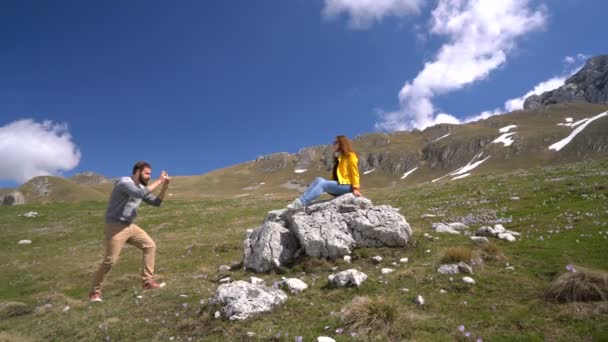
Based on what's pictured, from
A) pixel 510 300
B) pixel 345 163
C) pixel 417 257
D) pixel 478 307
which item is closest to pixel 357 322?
pixel 478 307

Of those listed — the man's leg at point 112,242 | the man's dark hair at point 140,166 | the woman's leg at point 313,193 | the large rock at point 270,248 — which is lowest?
the large rock at point 270,248

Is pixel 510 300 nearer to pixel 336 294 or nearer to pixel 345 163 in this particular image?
pixel 336 294

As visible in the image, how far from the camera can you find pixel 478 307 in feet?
24.0

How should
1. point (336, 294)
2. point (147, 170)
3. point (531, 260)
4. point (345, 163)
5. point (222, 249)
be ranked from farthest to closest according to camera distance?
point (222, 249) → point (345, 163) → point (147, 170) → point (531, 260) → point (336, 294)

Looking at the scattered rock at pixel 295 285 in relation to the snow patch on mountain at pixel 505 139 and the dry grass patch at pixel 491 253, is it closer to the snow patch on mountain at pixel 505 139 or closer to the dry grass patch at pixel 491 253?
the dry grass patch at pixel 491 253

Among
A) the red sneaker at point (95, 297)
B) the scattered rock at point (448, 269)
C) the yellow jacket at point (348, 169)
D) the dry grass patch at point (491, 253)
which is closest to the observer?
the scattered rock at point (448, 269)

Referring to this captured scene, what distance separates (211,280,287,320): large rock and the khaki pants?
4.22 metres

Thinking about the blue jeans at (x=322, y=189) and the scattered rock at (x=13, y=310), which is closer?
the scattered rock at (x=13, y=310)

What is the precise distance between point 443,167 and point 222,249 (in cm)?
17381

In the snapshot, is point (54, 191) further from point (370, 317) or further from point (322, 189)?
point (370, 317)

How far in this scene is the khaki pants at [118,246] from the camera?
10578 mm

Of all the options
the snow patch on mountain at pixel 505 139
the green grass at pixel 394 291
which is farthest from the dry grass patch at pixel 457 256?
the snow patch on mountain at pixel 505 139

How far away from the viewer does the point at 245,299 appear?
25.9 feet

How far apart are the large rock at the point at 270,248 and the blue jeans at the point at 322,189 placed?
1472 millimetres
